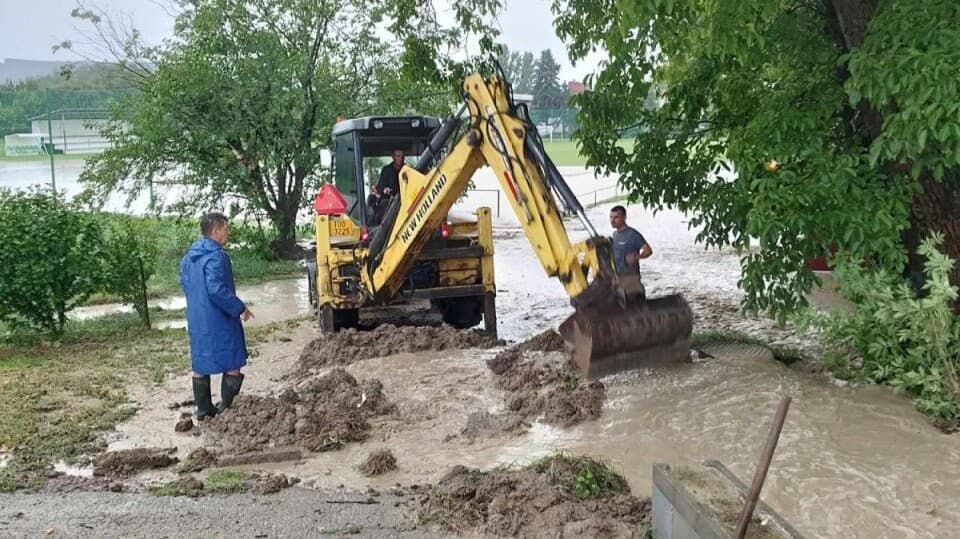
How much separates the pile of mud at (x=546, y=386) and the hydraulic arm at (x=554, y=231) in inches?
18.7

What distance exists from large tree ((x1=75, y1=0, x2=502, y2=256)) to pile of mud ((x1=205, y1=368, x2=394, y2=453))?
904 cm

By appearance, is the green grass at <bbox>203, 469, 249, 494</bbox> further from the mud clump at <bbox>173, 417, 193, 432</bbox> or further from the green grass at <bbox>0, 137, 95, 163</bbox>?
the green grass at <bbox>0, 137, 95, 163</bbox>

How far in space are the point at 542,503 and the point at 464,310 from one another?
6050 mm

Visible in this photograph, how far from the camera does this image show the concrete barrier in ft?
11.3

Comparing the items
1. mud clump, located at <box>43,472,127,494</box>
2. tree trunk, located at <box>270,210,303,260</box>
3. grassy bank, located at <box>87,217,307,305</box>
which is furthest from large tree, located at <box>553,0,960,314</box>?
tree trunk, located at <box>270,210,303,260</box>

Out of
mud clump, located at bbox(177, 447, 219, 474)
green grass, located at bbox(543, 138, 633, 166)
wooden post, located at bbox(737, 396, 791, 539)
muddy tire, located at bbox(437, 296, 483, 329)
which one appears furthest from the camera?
green grass, located at bbox(543, 138, 633, 166)

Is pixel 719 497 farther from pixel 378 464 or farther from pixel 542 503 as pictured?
pixel 378 464

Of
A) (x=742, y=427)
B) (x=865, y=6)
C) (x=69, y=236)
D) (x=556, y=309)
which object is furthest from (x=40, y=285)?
(x=865, y=6)

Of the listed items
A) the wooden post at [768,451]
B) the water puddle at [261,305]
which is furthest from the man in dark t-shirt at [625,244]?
the wooden post at [768,451]

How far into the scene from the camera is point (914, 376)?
6.58m

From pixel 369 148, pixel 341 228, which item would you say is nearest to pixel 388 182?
pixel 369 148

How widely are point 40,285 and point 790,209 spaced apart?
8.01 metres

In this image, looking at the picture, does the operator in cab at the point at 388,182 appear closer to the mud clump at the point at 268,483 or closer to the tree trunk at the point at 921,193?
the tree trunk at the point at 921,193

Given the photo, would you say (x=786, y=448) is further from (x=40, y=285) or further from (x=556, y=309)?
(x=40, y=285)
